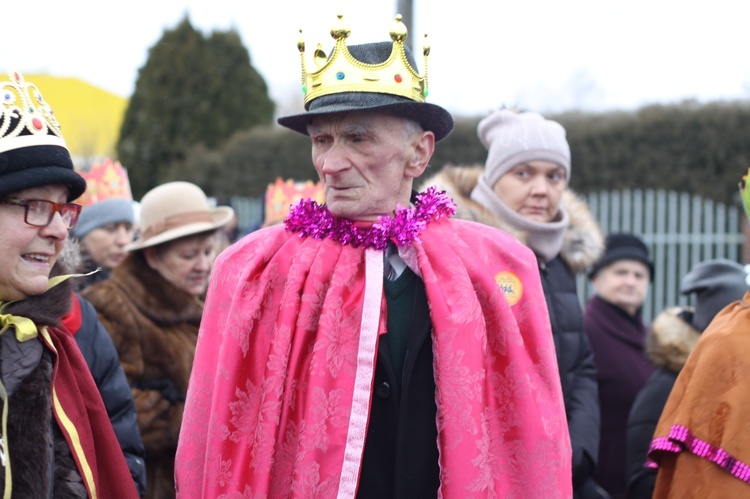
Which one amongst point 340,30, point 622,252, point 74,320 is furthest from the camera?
point 622,252

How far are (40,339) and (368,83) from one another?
1.20 meters

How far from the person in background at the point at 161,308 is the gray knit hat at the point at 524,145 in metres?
1.58

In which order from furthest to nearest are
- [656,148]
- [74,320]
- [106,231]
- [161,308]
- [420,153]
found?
[656,148]
[106,231]
[161,308]
[74,320]
[420,153]

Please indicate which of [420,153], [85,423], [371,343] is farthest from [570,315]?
[85,423]

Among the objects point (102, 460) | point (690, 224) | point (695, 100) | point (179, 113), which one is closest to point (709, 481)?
point (102, 460)

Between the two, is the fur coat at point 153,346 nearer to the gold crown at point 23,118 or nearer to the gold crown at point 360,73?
the gold crown at point 23,118

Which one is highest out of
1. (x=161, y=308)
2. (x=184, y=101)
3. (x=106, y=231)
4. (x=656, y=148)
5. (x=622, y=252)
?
(x=184, y=101)

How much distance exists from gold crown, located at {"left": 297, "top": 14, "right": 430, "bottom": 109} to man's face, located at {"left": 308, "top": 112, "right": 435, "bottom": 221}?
81mm

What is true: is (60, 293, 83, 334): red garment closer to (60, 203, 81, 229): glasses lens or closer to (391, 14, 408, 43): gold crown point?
(60, 203, 81, 229): glasses lens

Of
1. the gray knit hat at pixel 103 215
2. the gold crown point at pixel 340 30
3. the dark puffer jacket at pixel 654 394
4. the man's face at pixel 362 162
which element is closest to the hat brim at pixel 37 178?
the man's face at pixel 362 162

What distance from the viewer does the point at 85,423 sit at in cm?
277

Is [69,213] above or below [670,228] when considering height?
below

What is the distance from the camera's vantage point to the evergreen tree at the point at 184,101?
17906 millimetres

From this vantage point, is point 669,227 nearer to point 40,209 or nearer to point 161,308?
point 161,308
